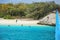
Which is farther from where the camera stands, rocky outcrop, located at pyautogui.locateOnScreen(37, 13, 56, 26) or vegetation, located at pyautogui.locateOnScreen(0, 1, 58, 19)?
vegetation, located at pyautogui.locateOnScreen(0, 1, 58, 19)

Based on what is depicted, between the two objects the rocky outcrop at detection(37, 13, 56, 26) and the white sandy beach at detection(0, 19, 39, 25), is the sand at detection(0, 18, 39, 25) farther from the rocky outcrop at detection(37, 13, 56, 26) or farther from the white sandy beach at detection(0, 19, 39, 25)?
the rocky outcrop at detection(37, 13, 56, 26)

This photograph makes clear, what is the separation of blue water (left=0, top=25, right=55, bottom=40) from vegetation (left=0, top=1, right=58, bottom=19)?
334 millimetres

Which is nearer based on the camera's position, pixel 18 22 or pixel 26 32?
pixel 26 32

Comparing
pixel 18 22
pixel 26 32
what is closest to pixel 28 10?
pixel 18 22

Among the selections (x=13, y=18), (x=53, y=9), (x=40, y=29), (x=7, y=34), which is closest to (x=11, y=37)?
(x=7, y=34)

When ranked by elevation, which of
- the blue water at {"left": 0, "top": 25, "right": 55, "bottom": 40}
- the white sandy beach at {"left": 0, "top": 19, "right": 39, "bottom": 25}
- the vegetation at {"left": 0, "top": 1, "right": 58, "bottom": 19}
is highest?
the vegetation at {"left": 0, "top": 1, "right": 58, "bottom": 19}

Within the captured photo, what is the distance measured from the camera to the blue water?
400cm

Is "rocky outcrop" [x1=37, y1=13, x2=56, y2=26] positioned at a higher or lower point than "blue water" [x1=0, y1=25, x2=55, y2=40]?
higher

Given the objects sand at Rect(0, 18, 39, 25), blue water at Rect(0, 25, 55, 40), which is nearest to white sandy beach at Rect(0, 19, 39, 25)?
sand at Rect(0, 18, 39, 25)

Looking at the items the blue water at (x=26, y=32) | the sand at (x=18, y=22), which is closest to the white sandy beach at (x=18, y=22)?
the sand at (x=18, y=22)

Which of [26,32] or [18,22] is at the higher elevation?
[18,22]

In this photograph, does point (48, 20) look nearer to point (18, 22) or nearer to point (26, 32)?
point (26, 32)

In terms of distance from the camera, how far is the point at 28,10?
13.9 ft

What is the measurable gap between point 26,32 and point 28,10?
65 cm
